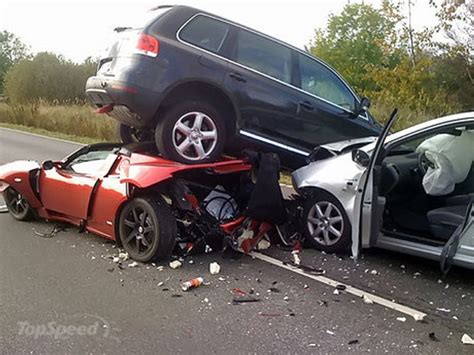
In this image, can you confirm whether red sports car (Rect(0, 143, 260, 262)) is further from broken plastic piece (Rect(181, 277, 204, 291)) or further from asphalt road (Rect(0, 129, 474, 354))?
broken plastic piece (Rect(181, 277, 204, 291))

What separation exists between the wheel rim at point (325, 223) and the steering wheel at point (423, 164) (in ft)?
3.46

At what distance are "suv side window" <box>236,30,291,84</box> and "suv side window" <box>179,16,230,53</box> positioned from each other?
229 mm

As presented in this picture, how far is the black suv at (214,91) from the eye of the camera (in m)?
5.75

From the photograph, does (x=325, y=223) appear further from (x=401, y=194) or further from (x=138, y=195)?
(x=138, y=195)

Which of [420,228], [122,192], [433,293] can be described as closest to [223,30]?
[122,192]

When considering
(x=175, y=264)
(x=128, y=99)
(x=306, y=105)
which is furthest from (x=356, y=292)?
(x=128, y=99)

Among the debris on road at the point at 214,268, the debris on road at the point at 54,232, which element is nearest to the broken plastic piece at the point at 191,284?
the debris on road at the point at 214,268

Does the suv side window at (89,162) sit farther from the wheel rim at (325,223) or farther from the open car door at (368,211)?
the open car door at (368,211)

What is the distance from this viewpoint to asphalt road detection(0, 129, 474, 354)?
3.65 metres

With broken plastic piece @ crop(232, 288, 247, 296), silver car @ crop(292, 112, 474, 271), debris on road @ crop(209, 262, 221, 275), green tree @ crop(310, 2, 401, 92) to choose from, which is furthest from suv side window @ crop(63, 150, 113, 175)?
green tree @ crop(310, 2, 401, 92)

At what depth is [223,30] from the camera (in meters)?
6.23

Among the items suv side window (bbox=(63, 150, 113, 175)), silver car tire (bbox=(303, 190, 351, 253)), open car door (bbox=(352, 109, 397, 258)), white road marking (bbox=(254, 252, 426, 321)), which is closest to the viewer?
white road marking (bbox=(254, 252, 426, 321))

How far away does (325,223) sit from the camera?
18.1ft

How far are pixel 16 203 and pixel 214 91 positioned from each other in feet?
9.68
